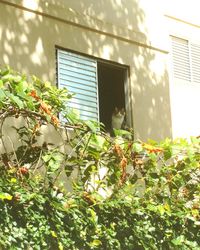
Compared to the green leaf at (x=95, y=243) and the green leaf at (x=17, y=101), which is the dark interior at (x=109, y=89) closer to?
the green leaf at (x=95, y=243)

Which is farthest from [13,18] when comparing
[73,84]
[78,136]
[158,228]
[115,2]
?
[158,228]

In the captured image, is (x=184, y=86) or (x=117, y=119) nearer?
(x=117, y=119)

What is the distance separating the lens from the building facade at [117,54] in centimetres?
959

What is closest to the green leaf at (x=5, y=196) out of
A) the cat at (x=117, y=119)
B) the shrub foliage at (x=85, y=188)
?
the shrub foliage at (x=85, y=188)

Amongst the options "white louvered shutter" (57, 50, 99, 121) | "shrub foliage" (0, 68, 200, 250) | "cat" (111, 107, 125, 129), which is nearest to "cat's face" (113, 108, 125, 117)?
Result: "cat" (111, 107, 125, 129)

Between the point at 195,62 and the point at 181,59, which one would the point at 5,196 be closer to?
the point at 181,59

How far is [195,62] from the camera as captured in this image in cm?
1279

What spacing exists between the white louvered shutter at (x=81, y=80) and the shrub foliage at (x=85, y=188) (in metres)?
2.69

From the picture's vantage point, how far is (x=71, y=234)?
6.33 m

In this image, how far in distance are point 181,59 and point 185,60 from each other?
0.11 metres

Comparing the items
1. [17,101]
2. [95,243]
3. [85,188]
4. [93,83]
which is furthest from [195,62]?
[17,101]

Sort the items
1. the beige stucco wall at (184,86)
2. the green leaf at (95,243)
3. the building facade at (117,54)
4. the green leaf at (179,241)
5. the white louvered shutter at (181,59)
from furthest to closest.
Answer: the white louvered shutter at (181,59) → the beige stucco wall at (184,86) → the building facade at (117,54) → the green leaf at (179,241) → the green leaf at (95,243)

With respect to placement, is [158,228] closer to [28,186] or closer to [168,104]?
[28,186]

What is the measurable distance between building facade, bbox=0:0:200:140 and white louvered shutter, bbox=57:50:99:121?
0.02 meters
